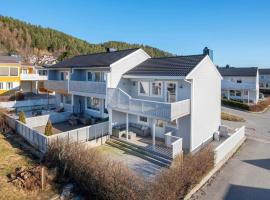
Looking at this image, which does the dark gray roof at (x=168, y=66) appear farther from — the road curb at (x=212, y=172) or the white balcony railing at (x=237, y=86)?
the white balcony railing at (x=237, y=86)

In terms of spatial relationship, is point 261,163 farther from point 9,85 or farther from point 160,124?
point 9,85

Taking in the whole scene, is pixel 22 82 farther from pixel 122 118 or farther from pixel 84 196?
pixel 84 196

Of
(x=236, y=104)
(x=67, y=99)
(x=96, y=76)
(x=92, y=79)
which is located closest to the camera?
(x=96, y=76)

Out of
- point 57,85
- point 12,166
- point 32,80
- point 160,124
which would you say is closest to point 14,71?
point 32,80

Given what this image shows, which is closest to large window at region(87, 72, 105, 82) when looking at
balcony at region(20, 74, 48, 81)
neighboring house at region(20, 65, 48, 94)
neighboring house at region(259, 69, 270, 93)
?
balcony at region(20, 74, 48, 81)

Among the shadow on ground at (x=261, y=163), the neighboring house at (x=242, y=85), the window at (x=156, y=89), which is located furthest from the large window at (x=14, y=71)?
the neighboring house at (x=242, y=85)

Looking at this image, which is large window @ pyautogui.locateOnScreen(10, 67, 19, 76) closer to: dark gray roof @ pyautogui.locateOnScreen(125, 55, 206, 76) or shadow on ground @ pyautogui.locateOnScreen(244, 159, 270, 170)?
dark gray roof @ pyautogui.locateOnScreen(125, 55, 206, 76)

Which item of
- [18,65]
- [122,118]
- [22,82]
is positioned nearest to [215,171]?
[122,118]
